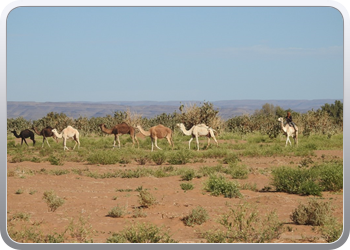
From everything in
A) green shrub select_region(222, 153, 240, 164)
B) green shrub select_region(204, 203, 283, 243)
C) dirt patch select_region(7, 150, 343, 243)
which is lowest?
dirt patch select_region(7, 150, 343, 243)

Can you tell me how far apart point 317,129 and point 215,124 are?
679 centimetres

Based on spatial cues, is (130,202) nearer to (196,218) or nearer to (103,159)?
(196,218)

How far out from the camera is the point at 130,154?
74.1 ft

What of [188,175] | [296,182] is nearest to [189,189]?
[188,175]

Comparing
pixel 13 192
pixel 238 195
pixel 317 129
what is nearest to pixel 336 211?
pixel 238 195

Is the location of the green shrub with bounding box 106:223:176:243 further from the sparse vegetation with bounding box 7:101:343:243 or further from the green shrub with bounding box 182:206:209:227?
the green shrub with bounding box 182:206:209:227

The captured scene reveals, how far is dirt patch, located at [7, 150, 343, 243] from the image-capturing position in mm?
9172

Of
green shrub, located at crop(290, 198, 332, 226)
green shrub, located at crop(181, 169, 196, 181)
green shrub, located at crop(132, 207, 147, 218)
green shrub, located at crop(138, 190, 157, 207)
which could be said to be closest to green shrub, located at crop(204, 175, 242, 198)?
green shrub, located at crop(138, 190, 157, 207)

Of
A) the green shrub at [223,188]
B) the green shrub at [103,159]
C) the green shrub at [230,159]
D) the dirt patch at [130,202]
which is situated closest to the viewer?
the dirt patch at [130,202]

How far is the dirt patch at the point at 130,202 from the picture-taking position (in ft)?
30.1

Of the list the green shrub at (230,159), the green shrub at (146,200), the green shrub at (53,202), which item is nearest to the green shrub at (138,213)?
the green shrub at (146,200)

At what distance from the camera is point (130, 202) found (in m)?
12.0
